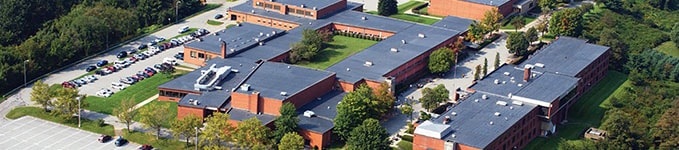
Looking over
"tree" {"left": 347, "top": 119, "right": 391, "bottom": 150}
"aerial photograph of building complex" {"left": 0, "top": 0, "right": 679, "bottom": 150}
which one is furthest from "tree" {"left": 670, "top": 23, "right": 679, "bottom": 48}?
"tree" {"left": 347, "top": 119, "right": 391, "bottom": 150}

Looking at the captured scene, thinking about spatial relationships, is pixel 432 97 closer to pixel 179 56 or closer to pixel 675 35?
pixel 179 56

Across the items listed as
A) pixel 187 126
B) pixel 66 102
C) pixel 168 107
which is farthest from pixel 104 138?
pixel 187 126

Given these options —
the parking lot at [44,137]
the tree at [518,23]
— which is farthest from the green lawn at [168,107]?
the tree at [518,23]

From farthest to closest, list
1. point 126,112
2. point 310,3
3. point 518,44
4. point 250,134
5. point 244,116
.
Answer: point 310,3 → point 518,44 → point 244,116 → point 126,112 → point 250,134

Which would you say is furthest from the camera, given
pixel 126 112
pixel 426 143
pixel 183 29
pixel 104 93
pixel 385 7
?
pixel 385 7

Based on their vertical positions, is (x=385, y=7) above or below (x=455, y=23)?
below

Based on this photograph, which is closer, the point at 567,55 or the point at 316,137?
the point at 316,137

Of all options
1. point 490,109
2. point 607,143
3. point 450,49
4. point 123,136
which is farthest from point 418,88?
point 123,136
